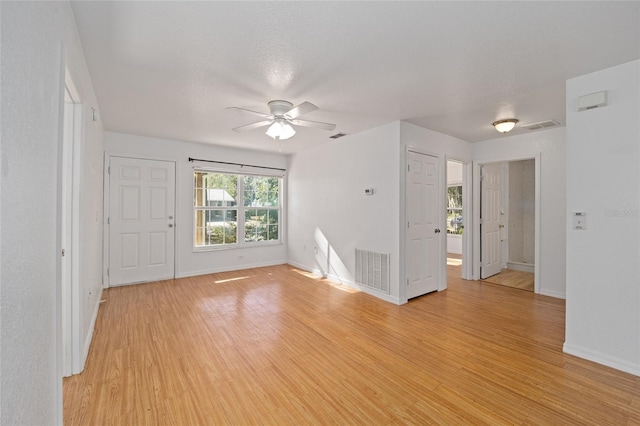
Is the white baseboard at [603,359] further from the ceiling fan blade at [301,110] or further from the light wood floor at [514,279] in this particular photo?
the ceiling fan blade at [301,110]

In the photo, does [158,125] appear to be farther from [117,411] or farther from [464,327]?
[464,327]

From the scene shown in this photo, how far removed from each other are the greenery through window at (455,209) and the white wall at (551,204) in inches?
134

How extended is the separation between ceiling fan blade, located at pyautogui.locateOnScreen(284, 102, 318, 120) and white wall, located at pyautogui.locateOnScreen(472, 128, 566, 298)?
3.78 meters

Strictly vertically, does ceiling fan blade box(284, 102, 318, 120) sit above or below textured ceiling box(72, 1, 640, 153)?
below

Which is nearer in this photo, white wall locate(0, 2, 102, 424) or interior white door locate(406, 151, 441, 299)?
white wall locate(0, 2, 102, 424)

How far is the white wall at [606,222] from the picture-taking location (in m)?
2.30

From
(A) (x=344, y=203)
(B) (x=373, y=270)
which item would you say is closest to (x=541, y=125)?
(A) (x=344, y=203)

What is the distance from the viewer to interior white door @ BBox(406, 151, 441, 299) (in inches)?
160

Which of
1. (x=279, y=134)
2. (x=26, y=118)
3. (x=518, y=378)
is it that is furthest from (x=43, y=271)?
(x=518, y=378)

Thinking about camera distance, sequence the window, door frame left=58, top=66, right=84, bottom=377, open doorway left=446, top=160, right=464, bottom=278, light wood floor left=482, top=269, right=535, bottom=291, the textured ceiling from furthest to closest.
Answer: open doorway left=446, top=160, right=464, bottom=278 < the window < light wood floor left=482, top=269, right=535, bottom=291 < door frame left=58, top=66, right=84, bottom=377 < the textured ceiling

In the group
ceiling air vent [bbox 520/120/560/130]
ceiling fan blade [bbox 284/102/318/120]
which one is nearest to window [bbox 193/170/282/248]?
ceiling fan blade [bbox 284/102/318/120]

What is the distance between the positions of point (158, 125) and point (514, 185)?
6873 millimetres

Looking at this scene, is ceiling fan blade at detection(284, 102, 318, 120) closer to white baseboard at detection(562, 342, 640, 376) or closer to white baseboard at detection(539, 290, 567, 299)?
white baseboard at detection(562, 342, 640, 376)

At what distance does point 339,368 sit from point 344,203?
2.90 meters
